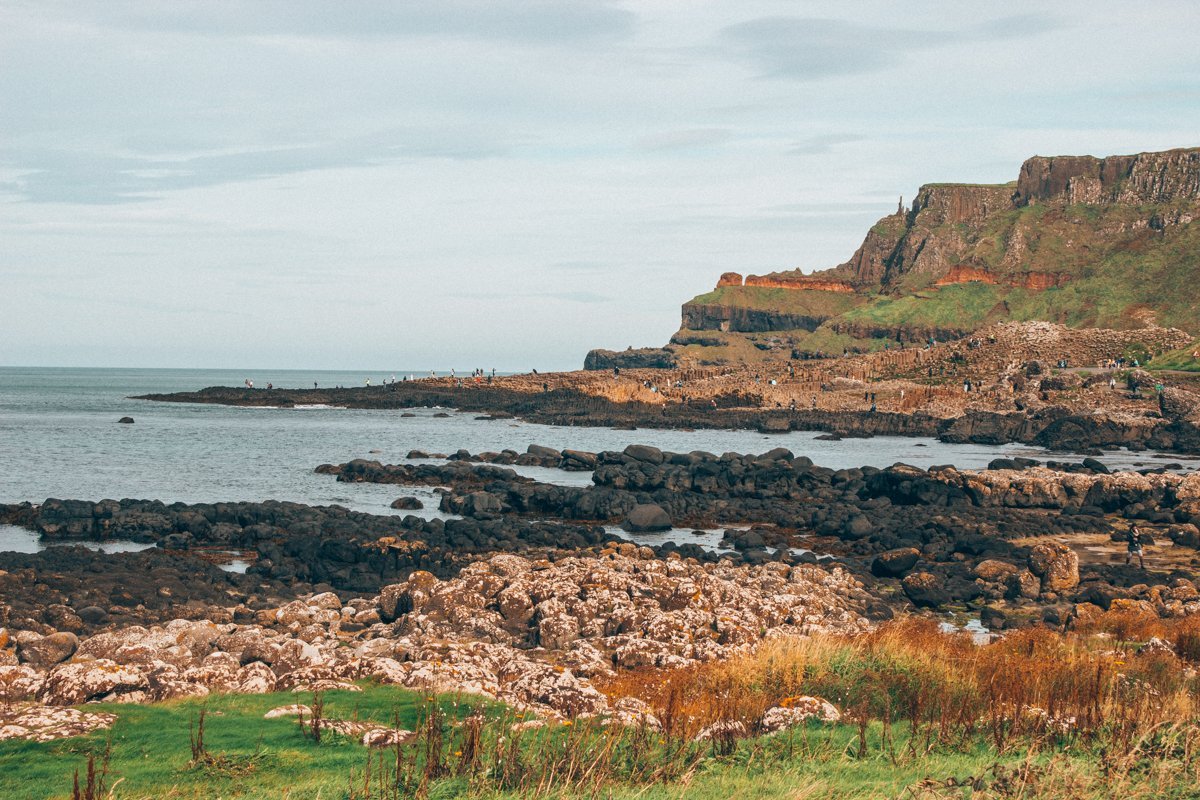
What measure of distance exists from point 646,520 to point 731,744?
96.3 ft

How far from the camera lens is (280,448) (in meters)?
69.8

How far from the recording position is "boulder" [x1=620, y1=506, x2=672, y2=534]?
39.3 m

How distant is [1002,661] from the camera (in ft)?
43.5

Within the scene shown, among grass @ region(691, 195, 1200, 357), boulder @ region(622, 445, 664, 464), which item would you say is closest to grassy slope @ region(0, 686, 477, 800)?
boulder @ region(622, 445, 664, 464)

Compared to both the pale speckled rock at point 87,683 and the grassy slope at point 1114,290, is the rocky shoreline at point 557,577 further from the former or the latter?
the grassy slope at point 1114,290

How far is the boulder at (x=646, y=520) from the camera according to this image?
39312 millimetres

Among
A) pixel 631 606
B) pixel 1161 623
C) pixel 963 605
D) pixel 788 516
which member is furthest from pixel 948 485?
pixel 631 606

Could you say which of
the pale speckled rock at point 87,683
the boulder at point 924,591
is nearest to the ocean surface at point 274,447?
the boulder at point 924,591

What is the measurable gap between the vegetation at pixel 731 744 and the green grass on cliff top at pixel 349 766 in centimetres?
3

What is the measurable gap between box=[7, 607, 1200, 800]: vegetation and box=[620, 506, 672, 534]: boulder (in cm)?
2509

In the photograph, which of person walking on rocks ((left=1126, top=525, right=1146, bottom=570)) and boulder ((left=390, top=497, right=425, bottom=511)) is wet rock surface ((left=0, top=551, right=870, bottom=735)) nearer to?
person walking on rocks ((left=1126, top=525, right=1146, bottom=570))

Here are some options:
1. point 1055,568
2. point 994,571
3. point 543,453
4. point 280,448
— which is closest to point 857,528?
point 994,571

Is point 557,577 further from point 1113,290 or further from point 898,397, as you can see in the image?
point 1113,290

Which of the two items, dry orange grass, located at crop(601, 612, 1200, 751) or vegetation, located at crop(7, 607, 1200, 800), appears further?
dry orange grass, located at crop(601, 612, 1200, 751)
